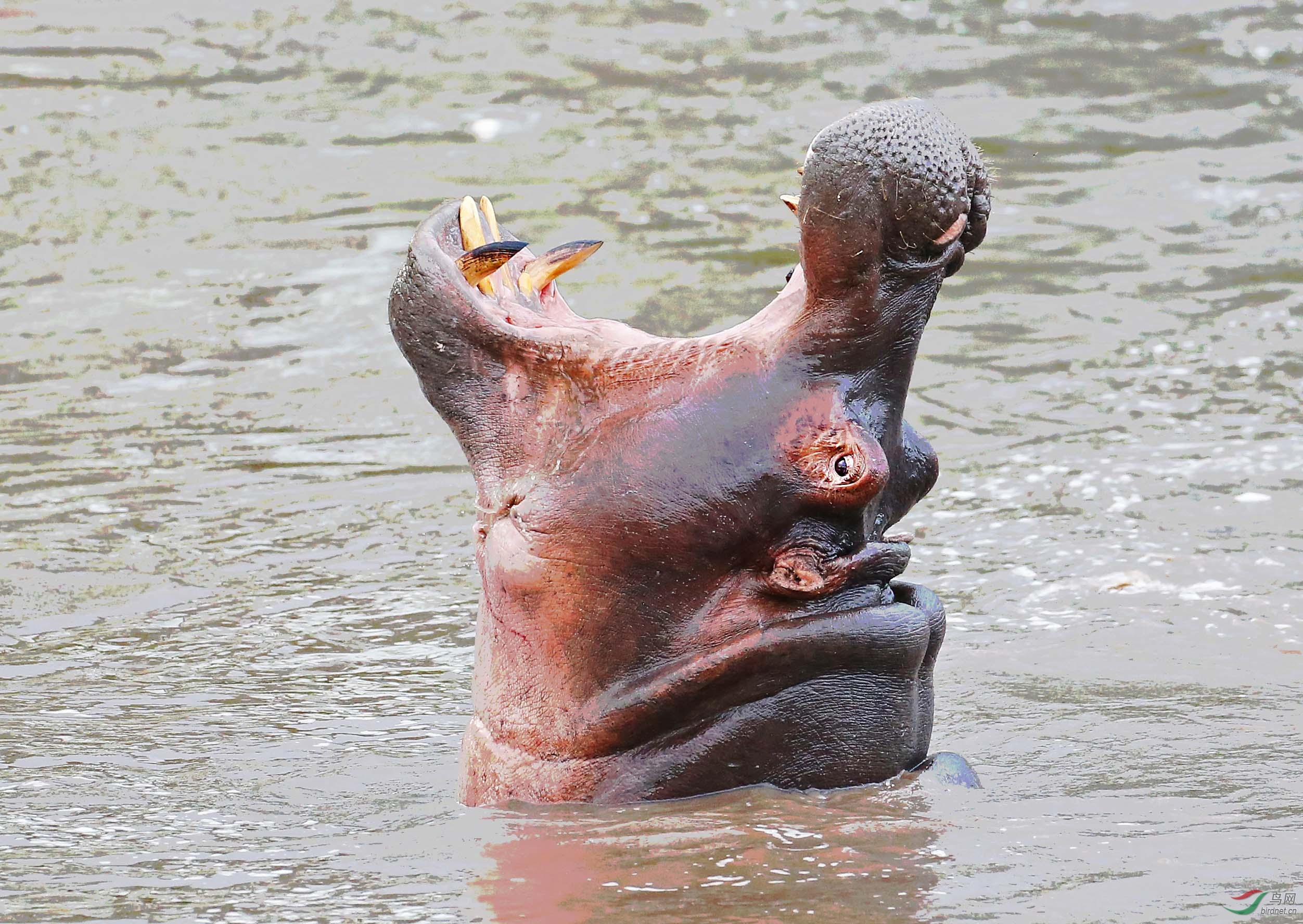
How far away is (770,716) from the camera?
3.14 metres

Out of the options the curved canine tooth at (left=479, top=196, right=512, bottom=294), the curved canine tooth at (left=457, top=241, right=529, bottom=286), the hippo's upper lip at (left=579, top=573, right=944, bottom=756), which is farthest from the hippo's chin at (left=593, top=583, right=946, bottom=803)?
the curved canine tooth at (left=479, top=196, right=512, bottom=294)

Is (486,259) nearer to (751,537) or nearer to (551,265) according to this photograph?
(551,265)

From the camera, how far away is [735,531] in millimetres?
3057

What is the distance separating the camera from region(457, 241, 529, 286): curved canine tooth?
337cm

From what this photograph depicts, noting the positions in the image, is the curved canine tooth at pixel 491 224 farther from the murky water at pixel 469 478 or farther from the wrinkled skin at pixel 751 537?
the murky water at pixel 469 478

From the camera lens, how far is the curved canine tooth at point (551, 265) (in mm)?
3625

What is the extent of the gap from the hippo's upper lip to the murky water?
0.16 m

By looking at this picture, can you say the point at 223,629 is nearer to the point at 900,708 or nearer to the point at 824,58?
the point at 900,708

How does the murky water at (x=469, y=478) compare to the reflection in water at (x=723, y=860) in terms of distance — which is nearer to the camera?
the reflection in water at (x=723, y=860)

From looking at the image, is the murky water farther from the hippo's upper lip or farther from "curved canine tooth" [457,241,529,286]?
"curved canine tooth" [457,241,529,286]

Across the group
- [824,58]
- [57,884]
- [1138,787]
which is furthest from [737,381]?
[824,58]

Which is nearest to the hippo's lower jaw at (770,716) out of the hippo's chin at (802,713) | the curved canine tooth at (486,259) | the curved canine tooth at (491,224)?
the hippo's chin at (802,713)

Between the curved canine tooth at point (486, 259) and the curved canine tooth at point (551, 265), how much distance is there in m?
0.18

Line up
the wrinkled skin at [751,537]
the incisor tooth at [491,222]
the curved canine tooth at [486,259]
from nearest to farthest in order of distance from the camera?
1. the wrinkled skin at [751,537]
2. the curved canine tooth at [486,259]
3. the incisor tooth at [491,222]
